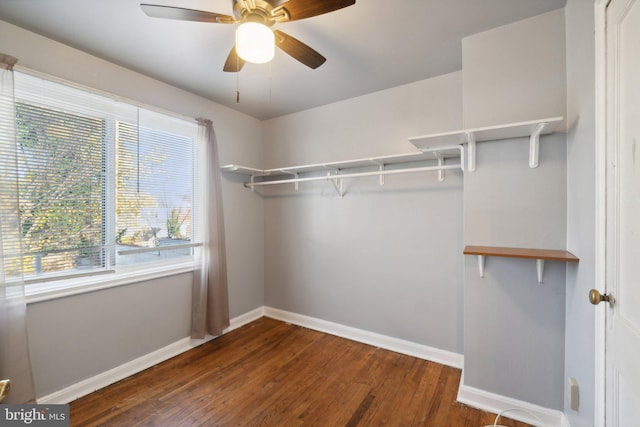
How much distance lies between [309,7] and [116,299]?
247cm

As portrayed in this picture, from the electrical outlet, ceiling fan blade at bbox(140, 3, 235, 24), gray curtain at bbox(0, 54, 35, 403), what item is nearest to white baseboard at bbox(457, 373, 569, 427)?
the electrical outlet

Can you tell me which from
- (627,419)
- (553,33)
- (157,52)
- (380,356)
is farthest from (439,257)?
(157,52)

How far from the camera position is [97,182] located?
2.09m

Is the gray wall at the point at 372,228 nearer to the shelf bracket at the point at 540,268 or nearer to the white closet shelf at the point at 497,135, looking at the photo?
the white closet shelf at the point at 497,135

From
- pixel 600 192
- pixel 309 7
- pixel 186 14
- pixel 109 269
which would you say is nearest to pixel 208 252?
pixel 109 269

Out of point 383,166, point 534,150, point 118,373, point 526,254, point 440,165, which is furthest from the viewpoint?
point 383,166

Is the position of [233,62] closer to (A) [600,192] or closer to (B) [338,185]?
(B) [338,185]

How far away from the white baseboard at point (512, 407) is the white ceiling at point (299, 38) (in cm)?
245

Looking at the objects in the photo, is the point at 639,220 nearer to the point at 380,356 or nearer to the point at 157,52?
the point at 380,356

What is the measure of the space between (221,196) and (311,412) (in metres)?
2.11

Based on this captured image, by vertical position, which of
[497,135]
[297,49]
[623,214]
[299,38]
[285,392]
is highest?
→ [299,38]

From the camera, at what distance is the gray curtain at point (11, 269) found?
161 centimetres

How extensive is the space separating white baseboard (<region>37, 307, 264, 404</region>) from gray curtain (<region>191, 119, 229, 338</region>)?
20 centimetres

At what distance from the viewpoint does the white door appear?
Result: 2.85 feet
